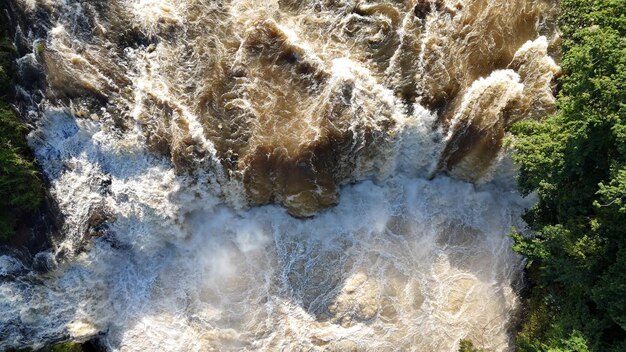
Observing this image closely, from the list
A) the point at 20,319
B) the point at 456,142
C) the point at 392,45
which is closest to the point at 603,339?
the point at 456,142

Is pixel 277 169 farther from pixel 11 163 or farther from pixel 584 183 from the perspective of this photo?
pixel 584 183

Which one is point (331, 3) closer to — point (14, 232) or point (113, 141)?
point (113, 141)

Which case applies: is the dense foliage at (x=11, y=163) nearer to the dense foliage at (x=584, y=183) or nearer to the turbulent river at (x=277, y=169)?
the turbulent river at (x=277, y=169)

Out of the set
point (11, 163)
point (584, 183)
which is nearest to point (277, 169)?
point (11, 163)

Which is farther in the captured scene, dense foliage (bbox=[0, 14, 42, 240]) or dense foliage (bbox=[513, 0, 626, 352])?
dense foliage (bbox=[0, 14, 42, 240])

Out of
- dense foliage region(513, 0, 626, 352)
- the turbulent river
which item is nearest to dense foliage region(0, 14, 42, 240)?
the turbulent river

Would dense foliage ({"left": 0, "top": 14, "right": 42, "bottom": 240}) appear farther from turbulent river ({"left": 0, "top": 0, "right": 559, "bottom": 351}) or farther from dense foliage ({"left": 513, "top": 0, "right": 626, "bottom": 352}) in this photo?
dense foliage ({"left": 513, "top": 0, "right": 626, "bottom": 352})
